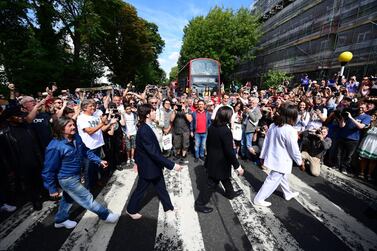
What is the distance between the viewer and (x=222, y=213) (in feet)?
12.5

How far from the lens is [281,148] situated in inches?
147

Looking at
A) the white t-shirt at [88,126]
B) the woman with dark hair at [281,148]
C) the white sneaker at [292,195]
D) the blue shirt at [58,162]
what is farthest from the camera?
the white sneaker at [292,195]

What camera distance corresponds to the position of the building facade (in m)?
16.5

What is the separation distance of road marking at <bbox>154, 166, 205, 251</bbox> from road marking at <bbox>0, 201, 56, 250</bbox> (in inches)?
83.2

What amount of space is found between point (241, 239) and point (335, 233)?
5.22 ft

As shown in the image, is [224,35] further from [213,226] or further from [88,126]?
[213,226]

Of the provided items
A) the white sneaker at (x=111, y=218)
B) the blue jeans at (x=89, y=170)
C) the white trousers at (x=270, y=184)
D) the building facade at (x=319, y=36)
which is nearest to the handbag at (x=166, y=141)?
the blue jeans at (x=89, y=170)

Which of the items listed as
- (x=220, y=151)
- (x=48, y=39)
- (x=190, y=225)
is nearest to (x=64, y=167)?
(x=190, y=225)

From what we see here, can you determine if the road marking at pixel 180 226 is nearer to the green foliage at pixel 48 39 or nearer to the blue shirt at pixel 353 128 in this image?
the blue shirt at pixel 353 128

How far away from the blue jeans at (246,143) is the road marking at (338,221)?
77.4 inches

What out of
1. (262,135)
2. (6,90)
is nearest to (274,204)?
(262,135)

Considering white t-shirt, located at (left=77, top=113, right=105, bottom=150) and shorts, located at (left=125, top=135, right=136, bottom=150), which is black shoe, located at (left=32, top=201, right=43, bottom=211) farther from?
shorts, located at (left=125, top=135, right=136, bottom=150)

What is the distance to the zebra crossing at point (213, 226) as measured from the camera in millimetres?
3045

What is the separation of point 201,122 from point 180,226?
11.4 feet
